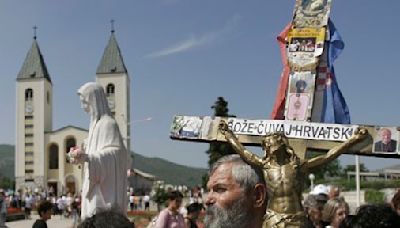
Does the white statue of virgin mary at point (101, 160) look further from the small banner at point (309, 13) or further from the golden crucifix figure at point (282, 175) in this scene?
the small banner at point (309, 13)

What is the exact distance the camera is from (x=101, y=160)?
6.18m

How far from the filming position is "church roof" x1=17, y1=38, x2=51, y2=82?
78.4 meters

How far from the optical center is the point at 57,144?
77.5 metres

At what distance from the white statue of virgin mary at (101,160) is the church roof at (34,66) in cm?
7389

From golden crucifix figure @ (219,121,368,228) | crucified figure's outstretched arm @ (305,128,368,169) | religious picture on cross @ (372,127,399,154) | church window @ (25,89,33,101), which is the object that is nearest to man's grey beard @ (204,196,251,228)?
golden crucifix figure @ (219,121,368,228)

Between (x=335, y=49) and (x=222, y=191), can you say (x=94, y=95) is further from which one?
(x=335, y=49)

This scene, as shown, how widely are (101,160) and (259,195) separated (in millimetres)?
2787

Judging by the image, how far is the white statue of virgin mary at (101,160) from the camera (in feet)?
20.4

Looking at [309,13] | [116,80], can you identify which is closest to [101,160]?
[309,13]

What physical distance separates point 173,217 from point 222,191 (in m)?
3.58

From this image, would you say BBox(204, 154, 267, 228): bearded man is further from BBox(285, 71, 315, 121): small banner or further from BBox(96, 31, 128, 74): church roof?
BBox(96, 31, 128, 74): church roof

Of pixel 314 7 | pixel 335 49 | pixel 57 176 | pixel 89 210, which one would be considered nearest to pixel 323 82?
pixel 335 49

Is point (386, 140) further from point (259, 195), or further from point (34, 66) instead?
point (34, 66)

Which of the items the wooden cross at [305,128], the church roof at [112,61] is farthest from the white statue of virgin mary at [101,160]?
the church roof at [112,61]
